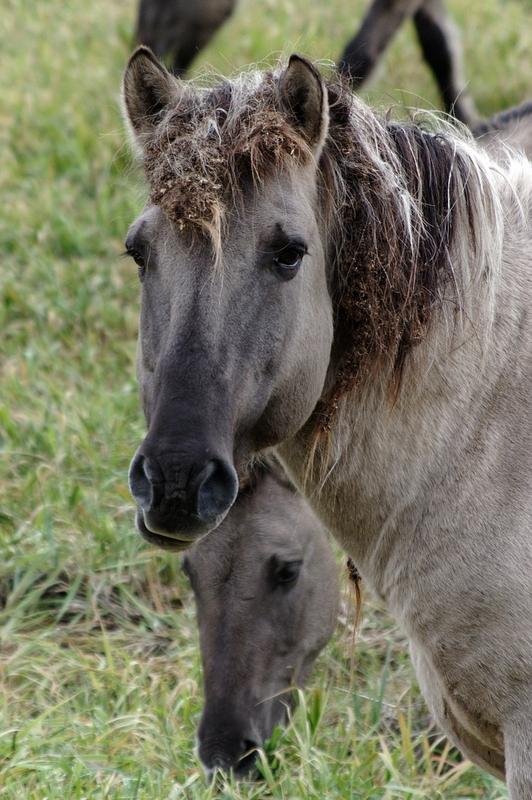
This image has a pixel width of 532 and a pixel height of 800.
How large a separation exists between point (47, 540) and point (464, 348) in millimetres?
2596

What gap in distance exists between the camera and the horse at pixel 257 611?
10.6ft

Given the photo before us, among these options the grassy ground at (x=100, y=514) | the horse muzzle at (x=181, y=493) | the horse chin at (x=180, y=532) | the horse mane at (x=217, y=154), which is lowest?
the grassy ground at (x=100, y=514)

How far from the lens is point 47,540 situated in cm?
438

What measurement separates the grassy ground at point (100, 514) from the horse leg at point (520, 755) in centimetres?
61

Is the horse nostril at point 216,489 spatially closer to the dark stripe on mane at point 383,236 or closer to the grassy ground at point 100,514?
the dark stripe on mane at point 383,236

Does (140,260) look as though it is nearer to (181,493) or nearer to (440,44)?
(181,493)

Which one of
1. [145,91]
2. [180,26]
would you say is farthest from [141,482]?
[180,26]

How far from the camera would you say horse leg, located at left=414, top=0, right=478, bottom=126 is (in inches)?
263

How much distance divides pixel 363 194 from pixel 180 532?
952mm

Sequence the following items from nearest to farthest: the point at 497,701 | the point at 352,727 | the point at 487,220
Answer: the point at 497,701 → the point at 487,220 → the point at 352,727

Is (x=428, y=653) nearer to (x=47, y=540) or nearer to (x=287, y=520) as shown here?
(x=287, y=520)

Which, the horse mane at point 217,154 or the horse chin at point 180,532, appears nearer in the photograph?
the horse chin at point 180,532

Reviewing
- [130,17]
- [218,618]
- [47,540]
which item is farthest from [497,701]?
[130,17]

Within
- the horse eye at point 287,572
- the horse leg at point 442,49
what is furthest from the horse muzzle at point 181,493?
the horse leg at point 442,49
